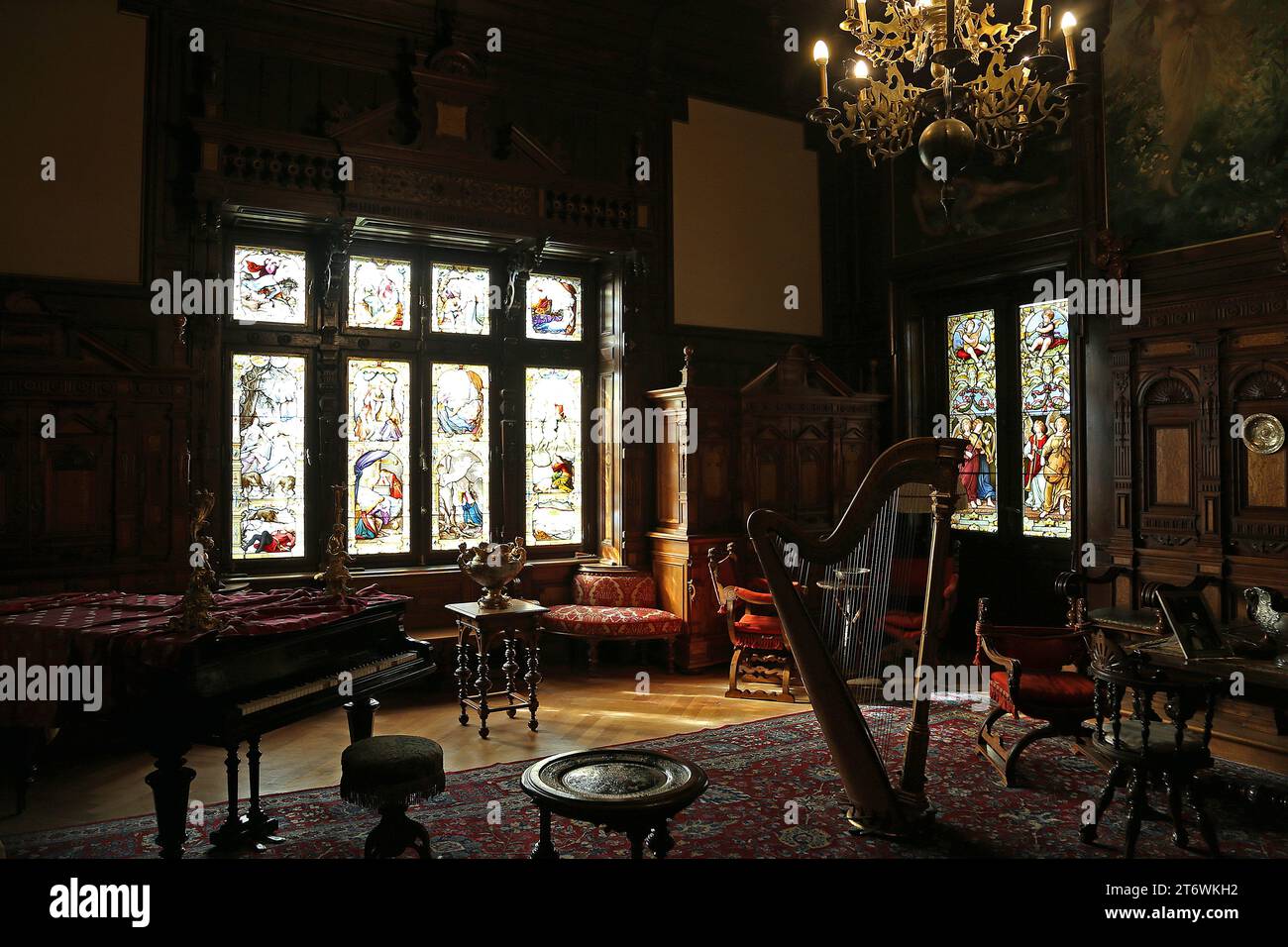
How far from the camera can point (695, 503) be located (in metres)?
7.66

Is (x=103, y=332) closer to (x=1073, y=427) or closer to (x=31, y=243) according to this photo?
(x=31, y=243)

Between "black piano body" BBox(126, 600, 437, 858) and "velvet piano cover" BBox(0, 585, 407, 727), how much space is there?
0.05m

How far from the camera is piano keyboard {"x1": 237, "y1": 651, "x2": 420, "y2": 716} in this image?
3368 millimetres

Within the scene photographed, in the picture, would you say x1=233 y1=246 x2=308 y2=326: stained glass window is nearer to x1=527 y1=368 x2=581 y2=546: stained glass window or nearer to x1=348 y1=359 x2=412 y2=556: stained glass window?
x1=348 y1=359 x2=412 y2=556: stained glass window

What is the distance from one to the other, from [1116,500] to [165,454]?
22.0 ft

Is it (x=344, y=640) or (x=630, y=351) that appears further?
(x=630, y=351)

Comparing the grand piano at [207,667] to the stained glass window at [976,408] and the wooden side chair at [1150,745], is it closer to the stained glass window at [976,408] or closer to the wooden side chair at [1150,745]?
the wooden side chair at [1150,745]

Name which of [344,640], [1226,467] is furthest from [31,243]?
[1226,467]

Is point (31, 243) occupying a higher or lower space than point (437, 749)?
higher

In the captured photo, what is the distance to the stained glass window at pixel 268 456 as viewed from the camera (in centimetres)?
671

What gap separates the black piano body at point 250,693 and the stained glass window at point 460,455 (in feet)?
10.4

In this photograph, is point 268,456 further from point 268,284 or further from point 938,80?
point 938,80

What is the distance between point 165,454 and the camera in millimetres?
5949

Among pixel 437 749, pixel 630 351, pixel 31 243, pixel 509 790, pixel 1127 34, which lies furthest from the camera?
pixel 630 351
